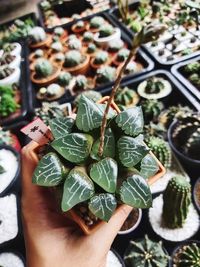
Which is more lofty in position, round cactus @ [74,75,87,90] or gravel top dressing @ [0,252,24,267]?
round cactus @ [74,75,87,90]

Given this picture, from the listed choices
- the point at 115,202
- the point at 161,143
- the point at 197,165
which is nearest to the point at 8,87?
the point at 161,143

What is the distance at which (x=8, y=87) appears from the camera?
7.27 ft

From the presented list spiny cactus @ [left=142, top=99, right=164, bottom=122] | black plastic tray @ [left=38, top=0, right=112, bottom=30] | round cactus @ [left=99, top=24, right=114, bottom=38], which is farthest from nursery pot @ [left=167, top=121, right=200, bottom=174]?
black plastic tray @ [left=38, top=0, right=112, bottom=30]

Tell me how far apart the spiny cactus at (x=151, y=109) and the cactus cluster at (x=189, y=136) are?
170 mm

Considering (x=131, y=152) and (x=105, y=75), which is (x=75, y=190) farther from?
(x=105, y=75)

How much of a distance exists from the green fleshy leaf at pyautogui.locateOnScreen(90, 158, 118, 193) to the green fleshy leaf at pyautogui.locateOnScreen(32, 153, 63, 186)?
8 centimetres

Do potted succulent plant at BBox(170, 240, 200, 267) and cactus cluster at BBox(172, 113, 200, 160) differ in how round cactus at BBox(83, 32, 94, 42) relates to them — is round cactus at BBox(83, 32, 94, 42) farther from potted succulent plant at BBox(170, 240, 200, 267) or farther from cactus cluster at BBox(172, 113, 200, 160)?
potted succulent plant at BBox(170, 240, 200, 267)

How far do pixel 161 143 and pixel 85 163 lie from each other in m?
0.76

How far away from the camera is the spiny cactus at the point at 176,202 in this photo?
133cm

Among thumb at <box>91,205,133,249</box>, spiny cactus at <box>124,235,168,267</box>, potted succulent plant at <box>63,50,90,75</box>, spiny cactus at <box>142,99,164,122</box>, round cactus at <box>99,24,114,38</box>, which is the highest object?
thumb at <box>91,205,133,249</box>

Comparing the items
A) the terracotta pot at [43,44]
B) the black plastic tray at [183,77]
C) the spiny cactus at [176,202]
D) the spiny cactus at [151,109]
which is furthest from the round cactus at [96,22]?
the spiny cactus at [176,202]

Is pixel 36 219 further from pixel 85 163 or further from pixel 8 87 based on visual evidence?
pixel 8 87

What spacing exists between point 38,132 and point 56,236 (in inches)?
10.5

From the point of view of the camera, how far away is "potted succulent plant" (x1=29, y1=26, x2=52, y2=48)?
263 centimetres
